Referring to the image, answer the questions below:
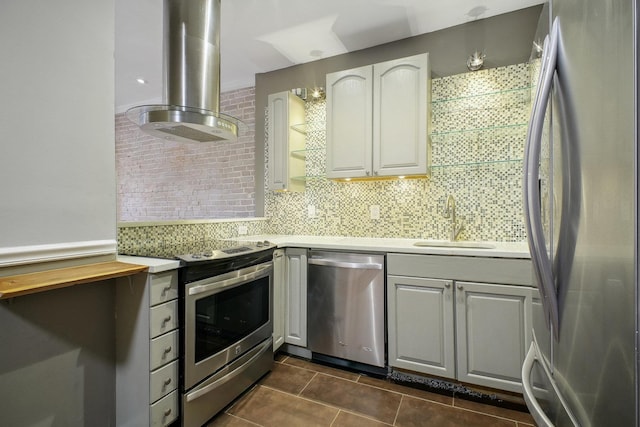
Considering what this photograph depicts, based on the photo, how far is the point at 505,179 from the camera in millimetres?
2332

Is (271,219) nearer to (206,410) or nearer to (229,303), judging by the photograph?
(229,303)

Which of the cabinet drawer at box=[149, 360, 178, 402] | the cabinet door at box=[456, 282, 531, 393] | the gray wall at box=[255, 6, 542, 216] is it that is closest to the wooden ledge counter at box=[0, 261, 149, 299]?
the cabinet drawer at box=[149, 360, 178, 402]

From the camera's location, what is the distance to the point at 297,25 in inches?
99.8

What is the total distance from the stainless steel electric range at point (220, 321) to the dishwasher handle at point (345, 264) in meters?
0.36

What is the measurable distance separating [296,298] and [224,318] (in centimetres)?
73

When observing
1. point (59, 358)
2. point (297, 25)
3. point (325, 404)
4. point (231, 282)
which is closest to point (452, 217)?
point (325, 404)

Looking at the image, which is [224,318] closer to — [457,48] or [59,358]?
[59,358]

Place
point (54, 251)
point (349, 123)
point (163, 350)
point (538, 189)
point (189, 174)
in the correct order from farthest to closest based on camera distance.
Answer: point (189, 174) → point (349, 123) → point (163, 350) → point (54, 251) → point (538, 189)

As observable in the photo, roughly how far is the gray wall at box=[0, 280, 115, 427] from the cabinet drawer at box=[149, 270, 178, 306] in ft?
1.17

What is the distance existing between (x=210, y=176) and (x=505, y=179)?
3.32m

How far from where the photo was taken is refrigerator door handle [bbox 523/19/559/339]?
754 millimetres

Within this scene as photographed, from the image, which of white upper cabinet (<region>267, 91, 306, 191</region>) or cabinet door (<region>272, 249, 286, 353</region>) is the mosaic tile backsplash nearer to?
white upper cabinet (<region>267, 91, 306, 191</region>)

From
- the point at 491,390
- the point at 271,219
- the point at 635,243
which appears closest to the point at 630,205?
the point at 635,243

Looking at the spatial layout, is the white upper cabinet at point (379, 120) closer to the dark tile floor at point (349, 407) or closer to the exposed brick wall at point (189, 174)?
the exposed brick wall at point (189, 174)
